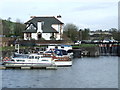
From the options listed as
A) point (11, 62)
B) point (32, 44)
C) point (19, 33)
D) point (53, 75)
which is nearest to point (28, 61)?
point (11, 62)

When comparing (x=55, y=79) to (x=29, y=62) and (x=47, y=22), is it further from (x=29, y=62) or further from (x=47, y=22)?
(x=47, y=22)

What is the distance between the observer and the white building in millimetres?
95438

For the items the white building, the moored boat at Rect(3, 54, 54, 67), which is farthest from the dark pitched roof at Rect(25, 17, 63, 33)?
the moored boat at Rect(3, 54, 54, 67)

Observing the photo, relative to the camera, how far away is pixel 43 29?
96250 millimetres

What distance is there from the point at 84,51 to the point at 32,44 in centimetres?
1181

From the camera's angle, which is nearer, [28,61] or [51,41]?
[28,61]

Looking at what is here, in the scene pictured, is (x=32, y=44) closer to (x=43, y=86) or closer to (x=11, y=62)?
(x=11, y=62)

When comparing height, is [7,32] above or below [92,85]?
above

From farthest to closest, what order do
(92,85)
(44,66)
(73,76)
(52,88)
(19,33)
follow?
1. (19,33)
2. (44,66)
3. (73,76)
4. (92,85)
5. (52,88)

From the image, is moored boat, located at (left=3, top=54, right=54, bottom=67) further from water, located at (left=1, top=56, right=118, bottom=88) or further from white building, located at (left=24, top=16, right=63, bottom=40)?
white building, located at (left=24, top=16, right=63, bottom=40)

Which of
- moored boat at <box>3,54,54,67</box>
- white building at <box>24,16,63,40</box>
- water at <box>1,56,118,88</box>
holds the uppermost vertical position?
white building at <box>24,16,63,40</box>

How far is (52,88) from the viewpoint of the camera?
35.3 metres

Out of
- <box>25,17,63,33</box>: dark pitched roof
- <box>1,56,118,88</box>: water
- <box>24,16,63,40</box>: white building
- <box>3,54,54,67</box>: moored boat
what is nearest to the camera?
<box>1,56,118,88</box>: water

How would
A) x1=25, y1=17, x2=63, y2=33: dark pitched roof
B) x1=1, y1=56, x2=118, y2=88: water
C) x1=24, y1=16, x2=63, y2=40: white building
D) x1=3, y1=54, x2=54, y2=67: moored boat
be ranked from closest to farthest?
x1=1, y1=56, x2=118, y2=88: water
x1=3, y1=54, x2=54, y2=67: moored boat
x1=24, y1=16, x2=63, y2=40: white building
x1=25, y1=17, x2=63, y2=33: dark pitched roof
